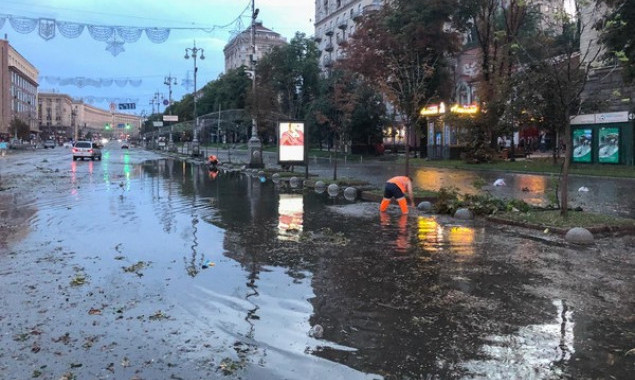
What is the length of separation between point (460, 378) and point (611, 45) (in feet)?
70.2

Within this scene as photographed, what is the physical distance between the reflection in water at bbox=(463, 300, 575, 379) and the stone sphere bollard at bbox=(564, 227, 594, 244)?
193 inches

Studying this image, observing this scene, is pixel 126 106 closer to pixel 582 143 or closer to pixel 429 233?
pixel 582 143

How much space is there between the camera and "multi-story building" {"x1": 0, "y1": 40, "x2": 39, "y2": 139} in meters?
128

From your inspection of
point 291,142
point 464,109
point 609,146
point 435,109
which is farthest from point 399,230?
point 435,109

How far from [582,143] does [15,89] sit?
140m

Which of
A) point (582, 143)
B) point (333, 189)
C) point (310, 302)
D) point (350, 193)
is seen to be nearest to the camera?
point (310, 302)

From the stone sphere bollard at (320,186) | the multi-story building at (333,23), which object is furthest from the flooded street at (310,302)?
the multi-story building at (333,23)

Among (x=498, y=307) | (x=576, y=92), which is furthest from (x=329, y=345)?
(x=576, y=92)

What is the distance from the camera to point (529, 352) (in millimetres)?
5059

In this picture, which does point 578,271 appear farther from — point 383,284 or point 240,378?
point 240,378

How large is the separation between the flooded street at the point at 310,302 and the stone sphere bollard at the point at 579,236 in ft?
0.86

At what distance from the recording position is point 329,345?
17.2ft

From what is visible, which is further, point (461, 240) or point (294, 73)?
point (294, 73)

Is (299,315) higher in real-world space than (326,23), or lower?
lower
